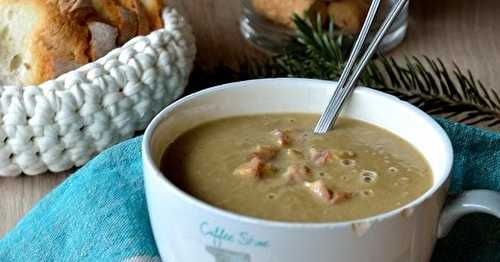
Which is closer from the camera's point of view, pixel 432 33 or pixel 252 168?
pixel 252 168

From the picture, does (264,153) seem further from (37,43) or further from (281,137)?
(37,43)

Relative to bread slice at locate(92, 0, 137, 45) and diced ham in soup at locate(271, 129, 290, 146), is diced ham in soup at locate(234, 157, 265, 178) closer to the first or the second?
diced ham in soup at locate(271, 129, 290, 146)

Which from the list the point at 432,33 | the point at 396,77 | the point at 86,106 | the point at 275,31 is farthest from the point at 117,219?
the point at 432,33

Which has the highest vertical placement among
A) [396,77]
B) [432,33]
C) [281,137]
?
[281,137]

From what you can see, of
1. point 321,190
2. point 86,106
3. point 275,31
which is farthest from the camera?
point 275,31

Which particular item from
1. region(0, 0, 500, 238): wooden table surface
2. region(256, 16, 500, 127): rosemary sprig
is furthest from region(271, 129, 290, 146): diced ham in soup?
region(0, 0, 500, 238): wooden table surface

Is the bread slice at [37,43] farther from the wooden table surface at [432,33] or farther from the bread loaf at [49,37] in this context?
the wooden table surface at [432,33]
